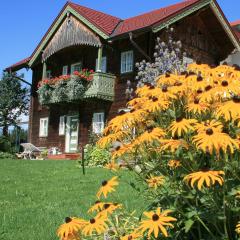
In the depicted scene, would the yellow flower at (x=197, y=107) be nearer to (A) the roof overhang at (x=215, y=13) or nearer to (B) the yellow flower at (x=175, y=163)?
(B) the yellow flower at (x=175, y=163)

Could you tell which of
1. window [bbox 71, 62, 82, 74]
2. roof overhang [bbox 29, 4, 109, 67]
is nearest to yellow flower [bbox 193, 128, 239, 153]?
roof overhang [bbox 29, 4, 109, 67]

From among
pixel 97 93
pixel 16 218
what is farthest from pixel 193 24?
pixel 16 218

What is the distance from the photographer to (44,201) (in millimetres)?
7691

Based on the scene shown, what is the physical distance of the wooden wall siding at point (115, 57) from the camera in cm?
2317

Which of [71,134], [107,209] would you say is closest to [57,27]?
[71,134]

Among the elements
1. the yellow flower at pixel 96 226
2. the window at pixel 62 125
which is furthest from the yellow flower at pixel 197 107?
the window at pixel 62 125

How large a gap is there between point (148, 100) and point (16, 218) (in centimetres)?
327

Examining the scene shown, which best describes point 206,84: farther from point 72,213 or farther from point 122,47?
point 122,47

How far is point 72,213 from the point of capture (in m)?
6.45

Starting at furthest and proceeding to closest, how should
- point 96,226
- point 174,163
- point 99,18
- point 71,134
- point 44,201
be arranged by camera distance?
point 71,134, point 99,18, point 44,201, point 174,163, point 96,226

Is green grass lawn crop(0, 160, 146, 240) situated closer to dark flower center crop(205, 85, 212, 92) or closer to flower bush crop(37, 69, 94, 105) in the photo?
dark flower center crop(205, 85, 212, 92)

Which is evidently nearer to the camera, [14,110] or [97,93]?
[97,93]

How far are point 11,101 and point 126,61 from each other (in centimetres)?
1445

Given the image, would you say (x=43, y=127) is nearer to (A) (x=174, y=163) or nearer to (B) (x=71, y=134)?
(B) (x=71, y=134)
